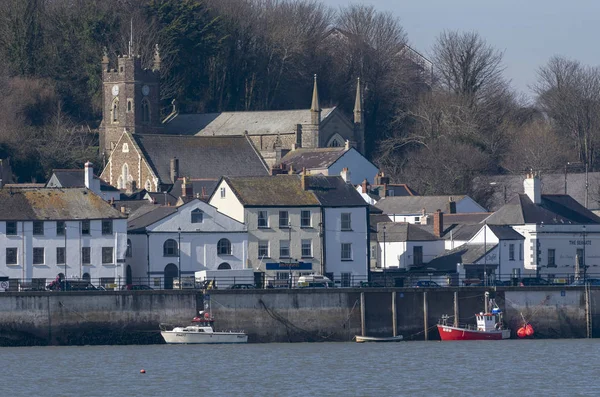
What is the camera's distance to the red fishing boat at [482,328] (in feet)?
263

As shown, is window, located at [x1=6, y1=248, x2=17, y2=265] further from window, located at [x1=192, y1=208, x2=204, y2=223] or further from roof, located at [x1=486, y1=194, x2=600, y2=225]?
roof, located at [x1=486, y1=194, x2=600, y2=225]

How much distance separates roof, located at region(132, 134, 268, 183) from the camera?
12950cm

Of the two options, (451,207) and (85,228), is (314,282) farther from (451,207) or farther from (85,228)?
(451,207)

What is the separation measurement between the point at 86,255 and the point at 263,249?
31.4 ft

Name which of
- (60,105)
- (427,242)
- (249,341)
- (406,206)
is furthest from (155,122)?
(249,341)

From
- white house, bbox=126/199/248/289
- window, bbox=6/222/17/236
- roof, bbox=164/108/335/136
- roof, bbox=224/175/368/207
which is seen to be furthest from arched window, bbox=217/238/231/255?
roof, bbox=164/108/335/136

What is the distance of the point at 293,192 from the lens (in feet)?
296

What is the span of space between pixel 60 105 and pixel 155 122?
917 centimetres

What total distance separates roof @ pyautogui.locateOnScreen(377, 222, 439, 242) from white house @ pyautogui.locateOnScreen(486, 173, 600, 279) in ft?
12.1

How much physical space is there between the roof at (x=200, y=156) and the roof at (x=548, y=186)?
17.4 m

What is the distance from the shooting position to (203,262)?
86875 millimetres

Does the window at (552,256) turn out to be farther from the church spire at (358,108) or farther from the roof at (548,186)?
the church spire at (358,108)

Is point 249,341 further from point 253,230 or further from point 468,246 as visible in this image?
point 468,246

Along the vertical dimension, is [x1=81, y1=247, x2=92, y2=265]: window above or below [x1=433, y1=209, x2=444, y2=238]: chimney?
below
